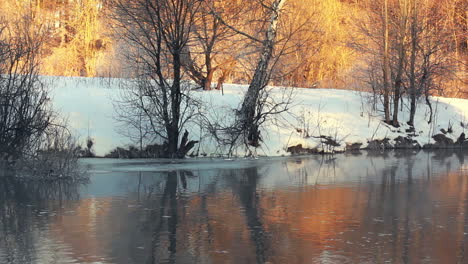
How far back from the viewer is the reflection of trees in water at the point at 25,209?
33.9ft

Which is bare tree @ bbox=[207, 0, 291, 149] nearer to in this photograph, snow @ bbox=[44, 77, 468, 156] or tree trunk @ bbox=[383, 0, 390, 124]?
snow @ bbox=[44, 77, 468, 156]

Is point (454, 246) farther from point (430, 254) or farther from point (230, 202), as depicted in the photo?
point (230, 202)

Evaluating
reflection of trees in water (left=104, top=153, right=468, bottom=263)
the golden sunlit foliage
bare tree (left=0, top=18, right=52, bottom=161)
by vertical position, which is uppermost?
the golden sunlit foliage

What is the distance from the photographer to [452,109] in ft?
102

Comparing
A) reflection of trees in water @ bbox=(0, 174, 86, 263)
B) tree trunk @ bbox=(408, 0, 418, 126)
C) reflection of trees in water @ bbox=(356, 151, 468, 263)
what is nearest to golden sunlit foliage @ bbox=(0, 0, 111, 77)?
tree trunk @ bbox=(408, 0, 418, 126)

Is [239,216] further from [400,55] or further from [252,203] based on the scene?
[400,55]

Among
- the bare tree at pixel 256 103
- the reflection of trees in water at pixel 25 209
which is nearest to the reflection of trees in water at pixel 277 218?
the reflection of trees in water at pixel 25 209

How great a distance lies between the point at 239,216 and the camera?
12961mm

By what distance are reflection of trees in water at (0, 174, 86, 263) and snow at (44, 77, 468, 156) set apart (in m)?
5.68

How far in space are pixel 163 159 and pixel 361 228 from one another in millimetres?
11816

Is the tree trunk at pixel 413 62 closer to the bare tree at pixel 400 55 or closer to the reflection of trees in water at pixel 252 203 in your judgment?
the bare tree at pixel 400 55

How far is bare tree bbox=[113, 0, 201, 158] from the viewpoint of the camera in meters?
22.5

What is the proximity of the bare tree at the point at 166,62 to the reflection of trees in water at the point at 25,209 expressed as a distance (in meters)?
5.87

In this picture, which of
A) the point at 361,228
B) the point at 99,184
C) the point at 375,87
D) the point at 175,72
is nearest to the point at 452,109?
the point at 375,87
